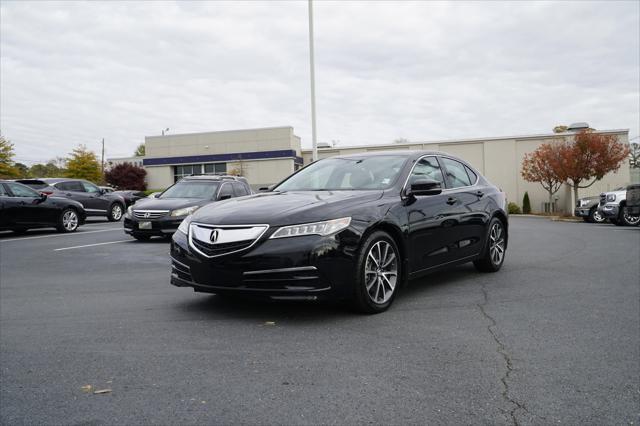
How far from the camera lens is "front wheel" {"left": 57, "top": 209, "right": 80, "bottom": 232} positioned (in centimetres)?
1590

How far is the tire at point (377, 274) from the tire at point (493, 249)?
2405 mm

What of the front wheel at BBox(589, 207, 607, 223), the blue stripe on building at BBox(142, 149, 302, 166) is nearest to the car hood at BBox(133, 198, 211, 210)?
the front wheel at BBox(589, 207, 607, 223)

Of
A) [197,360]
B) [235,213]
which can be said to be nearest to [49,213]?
[235,213]

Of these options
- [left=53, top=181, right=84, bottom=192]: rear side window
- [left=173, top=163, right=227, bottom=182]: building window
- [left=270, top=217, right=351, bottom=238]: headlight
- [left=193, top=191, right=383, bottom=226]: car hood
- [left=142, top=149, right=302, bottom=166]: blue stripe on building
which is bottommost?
[left=270, top=217, right=351, bottom=238]: headlight

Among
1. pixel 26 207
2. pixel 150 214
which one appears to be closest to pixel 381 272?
pixel 150 214

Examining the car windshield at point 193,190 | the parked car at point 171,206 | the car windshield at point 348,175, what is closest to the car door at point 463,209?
the car windshield at point 348,175

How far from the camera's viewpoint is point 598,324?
198 inches

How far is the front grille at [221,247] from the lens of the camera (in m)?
4.92

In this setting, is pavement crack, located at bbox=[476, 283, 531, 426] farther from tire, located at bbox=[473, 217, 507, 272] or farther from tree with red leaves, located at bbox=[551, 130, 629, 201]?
tree with red leaves, located at bbox=[551, 130, 629, 201]

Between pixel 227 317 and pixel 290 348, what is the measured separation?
1.17m

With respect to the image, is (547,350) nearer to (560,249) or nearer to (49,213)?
(560,249)

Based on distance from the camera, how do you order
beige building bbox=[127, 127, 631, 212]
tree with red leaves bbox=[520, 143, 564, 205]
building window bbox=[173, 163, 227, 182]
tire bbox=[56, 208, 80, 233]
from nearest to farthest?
tire bbox=[56, 208, 80, 233] < tree with red leaves bbox=[520, 143, 564, 205] < beige building bbox=[127, 127, 631, 212] < building window bbox=[173, 163, 227, 182]

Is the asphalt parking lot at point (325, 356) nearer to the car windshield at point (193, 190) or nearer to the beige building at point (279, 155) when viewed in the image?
the car windshield at point (193, 190)

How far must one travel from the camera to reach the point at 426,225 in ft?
19.9
